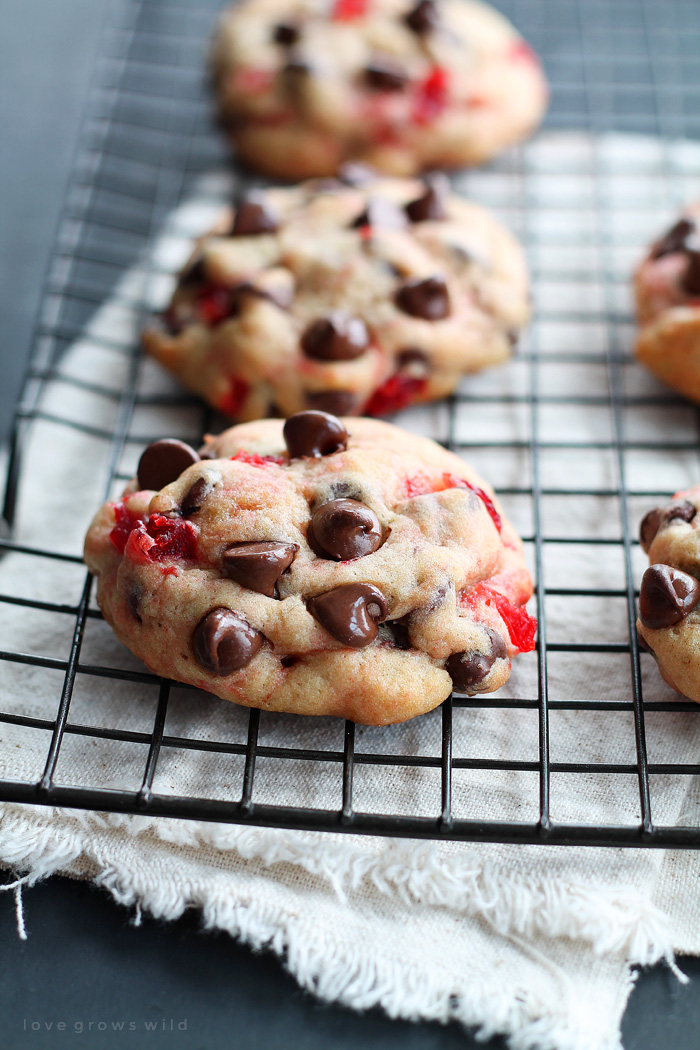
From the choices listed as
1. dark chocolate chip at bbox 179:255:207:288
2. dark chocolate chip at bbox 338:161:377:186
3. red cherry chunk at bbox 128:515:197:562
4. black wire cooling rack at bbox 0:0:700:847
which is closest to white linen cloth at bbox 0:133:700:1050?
black wire cooling rack at bbox 0:0:700:847

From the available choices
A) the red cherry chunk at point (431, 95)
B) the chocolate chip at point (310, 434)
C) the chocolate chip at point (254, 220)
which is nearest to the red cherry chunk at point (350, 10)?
the red cherry chunk at point (431, 95)

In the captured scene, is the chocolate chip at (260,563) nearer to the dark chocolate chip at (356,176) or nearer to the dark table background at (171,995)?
the dark table background at (171,995)

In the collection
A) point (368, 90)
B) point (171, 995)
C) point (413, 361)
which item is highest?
point (368, 90)

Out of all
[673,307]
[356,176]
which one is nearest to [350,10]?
[356,176]

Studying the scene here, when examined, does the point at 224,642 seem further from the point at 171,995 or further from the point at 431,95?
the point at 431,95

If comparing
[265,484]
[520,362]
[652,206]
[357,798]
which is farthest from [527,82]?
[357,798]

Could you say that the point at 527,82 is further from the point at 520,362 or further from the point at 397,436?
the point at 397,436
